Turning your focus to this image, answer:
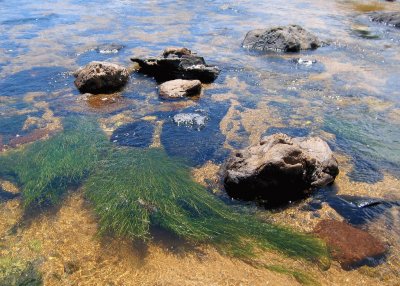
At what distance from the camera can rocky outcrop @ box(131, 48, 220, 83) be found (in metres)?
10.3

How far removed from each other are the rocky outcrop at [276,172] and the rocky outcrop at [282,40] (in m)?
7.55

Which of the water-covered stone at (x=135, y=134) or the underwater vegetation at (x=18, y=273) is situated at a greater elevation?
the underwater vegetation at (x=18, y=273)

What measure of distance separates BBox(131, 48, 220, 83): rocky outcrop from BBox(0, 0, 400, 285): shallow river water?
1.38 feet

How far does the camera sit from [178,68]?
409 inches

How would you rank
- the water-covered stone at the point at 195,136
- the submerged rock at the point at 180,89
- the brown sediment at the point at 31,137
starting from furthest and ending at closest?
the submerged rock at the point at 180,89 < the brown sediment at the point at 31,137 < the water-covered stone at the point at 195,136

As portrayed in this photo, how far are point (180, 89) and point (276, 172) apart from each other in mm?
4441

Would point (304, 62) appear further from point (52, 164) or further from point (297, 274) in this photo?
point (297, 274)

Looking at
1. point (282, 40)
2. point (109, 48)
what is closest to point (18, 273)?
point (109, 48)

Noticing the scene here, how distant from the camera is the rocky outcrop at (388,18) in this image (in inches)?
640

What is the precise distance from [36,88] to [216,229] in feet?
22.8

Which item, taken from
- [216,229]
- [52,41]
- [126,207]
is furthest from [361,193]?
[52,41]

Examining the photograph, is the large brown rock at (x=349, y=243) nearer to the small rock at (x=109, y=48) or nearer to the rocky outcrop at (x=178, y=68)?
the rocky outcrop at (x=178, y=68)

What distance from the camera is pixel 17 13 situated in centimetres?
1770

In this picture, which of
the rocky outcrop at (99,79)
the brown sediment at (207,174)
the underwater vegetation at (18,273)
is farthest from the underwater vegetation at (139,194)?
the rocky outcrop at (99,79)
